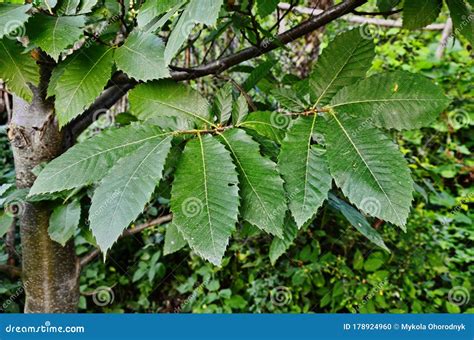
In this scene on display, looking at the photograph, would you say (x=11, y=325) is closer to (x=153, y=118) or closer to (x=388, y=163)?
(x=153, y=118)

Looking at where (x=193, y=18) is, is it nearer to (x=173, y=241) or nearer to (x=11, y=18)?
(x=11, y=18)

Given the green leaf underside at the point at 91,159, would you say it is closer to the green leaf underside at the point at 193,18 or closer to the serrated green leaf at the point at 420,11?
the green leaf underside at the point at 193,18

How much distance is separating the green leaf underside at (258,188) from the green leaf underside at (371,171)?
0.07m

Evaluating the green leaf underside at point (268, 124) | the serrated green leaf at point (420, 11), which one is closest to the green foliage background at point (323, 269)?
the serrated green leaf at point (420, 11)

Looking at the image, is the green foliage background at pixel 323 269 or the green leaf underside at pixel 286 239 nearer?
the green leaf underside at pixel 286 239

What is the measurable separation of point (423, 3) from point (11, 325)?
1094mm

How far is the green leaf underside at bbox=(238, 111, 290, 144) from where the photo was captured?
597mm

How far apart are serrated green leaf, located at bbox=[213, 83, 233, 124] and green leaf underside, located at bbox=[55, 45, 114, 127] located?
7.0 inches

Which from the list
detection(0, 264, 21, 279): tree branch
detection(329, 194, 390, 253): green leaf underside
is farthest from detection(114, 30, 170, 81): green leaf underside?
detection(0, 264, 21, 279): tree branch

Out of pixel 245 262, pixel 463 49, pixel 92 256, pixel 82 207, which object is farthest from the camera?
pixel 463 49

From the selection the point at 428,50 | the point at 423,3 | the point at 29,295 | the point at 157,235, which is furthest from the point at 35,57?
the point at 428,50

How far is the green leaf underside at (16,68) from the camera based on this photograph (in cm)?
64

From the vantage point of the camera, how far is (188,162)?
1.72ft

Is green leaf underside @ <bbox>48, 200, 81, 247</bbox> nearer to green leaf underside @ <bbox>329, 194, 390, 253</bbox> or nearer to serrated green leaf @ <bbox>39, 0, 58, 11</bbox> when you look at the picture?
serrated green leaf @ <bbox>39, 0, 58, 11</bbox>
